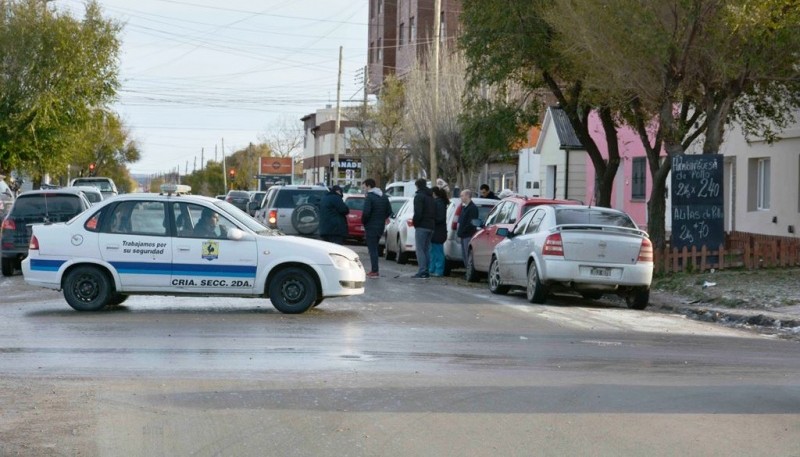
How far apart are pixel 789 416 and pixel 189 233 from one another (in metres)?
8.72

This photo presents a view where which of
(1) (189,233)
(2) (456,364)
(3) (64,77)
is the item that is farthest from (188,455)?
(3) (64,77)

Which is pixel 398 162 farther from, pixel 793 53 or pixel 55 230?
pixel 55 230

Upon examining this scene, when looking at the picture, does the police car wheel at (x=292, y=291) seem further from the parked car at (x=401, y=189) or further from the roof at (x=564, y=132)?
the parked car at (x=401, y=189)

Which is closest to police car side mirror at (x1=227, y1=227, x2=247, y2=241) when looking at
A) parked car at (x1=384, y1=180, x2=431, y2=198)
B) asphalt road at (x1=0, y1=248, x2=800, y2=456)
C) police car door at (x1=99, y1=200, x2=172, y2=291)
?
police car door at (x1=99, y1=200, x2=172, y2=291)

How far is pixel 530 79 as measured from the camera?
98.8 feet

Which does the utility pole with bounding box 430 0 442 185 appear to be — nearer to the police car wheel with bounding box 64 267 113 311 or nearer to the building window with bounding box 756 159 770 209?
the building window with bounding box 756 159 770 209

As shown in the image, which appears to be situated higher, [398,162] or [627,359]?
[398,162]

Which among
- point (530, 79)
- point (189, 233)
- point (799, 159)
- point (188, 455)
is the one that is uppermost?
point (530, 79)

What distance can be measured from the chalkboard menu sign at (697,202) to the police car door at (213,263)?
10.2m

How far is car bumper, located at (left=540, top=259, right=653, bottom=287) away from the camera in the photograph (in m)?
17.4

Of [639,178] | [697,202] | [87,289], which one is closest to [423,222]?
[697,202]

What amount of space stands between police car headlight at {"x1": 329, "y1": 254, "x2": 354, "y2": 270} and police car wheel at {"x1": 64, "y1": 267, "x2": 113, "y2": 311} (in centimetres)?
288

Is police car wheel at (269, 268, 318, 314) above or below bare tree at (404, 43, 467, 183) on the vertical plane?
below

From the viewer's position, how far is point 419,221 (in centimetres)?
2289
